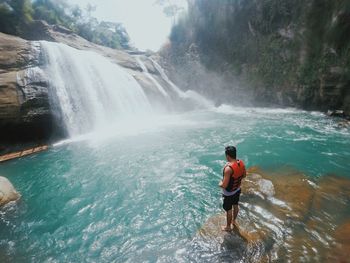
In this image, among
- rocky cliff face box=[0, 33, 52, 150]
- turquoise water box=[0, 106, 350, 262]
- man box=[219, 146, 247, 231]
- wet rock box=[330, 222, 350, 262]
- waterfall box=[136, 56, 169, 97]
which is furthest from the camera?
waterfall box=[136, 56, 169, 97]

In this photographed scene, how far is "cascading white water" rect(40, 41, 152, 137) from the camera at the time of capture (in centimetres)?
1659

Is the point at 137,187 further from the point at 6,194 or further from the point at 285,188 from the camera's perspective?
the point at 285,188

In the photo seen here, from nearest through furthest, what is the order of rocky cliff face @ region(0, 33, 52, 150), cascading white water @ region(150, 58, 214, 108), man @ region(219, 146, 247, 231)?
man @ region(219, 146, 247, 231) → rocky cliff face @ region(0, 33, 52, 150) → cascading white water @ region(150, 58, 214, 108)

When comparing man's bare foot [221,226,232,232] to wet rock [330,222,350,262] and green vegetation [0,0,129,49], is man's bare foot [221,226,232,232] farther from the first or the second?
green vegetation [0,0,129,49]

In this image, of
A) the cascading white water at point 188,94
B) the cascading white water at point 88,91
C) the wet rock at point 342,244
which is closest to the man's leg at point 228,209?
the wet rock at point 342,244

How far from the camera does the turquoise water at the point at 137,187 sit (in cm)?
546

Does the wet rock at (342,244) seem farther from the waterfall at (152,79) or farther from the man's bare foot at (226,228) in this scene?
the waterfall at (152,79)

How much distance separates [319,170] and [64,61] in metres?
18.4

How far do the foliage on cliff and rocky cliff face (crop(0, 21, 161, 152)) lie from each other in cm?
1946

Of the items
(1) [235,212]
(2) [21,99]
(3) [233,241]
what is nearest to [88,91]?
(2) [21,99]

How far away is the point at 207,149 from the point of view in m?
12.0

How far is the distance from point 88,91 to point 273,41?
18.4 m

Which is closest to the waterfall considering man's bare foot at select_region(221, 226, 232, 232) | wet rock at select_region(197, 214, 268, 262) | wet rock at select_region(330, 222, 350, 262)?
wet rock at select_region(197, 214, 268, 262)

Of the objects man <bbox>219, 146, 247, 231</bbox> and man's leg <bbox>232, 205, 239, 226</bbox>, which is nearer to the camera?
man <bbox>219, 146, 247, 231</bbox>
